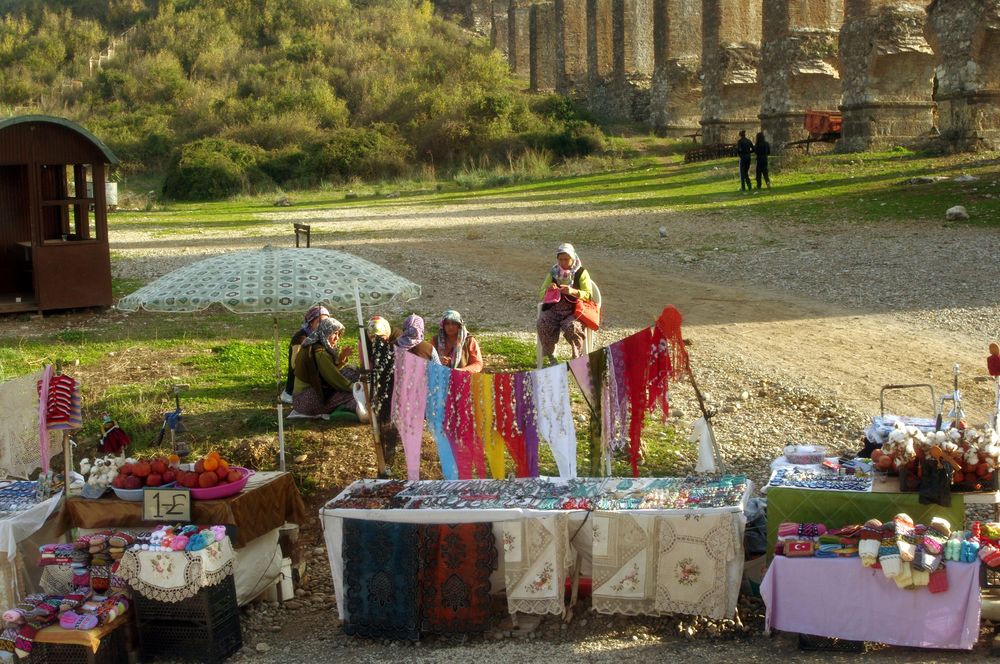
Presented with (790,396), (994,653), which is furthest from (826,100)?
(994,653)

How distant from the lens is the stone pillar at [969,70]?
2283 cm

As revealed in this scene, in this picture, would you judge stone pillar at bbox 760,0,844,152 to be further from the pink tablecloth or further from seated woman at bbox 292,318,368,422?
the pink tablecloth

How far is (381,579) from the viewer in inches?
255

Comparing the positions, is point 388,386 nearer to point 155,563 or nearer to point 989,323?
point 155,563

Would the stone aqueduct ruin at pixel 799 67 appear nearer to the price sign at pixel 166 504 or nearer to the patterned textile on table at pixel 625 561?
the patterned textile on table at pixel 625 561

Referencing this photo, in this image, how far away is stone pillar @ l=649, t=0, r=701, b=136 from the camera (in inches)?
1502

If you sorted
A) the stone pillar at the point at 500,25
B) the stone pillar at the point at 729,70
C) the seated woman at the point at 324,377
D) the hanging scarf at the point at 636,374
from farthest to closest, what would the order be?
1. the stone pillar at the point at 500,25
2. the stone pillar at the point at 729,70
3. the seated woman at the point at 324,377
4. the hanging scarf at the point at 636,374

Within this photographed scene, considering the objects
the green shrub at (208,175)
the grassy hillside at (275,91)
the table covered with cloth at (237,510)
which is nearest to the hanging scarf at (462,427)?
the table covered with cloth at (237,510)

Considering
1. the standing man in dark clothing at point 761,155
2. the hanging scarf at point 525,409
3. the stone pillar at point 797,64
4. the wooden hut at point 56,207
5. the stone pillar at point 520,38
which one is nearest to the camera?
the hanging scarf at point 525,409

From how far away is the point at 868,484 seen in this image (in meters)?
6.41

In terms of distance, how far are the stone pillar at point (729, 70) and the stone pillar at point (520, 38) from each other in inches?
959

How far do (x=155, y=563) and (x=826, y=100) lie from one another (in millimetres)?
26517

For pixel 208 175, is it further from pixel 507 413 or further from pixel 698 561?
pixel 698 561

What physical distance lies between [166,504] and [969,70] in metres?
20.7
